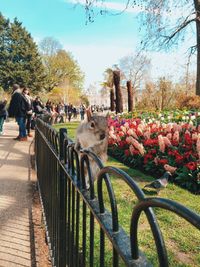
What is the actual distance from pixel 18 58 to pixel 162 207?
6353 cm

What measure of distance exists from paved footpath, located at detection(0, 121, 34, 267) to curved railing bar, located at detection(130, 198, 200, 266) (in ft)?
8.06

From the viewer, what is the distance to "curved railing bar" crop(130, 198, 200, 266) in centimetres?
84

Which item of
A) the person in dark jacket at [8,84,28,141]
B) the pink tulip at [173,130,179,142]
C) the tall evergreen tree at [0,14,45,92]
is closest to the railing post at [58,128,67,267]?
the pink tulip at [173,130,179,142]

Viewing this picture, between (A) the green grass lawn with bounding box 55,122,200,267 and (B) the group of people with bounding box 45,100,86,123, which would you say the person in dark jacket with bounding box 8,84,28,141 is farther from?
(B) the group of people with bounding box 45,100,86,123

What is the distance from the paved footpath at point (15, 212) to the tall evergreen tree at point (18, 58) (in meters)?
51.5

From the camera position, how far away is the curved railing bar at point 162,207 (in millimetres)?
841


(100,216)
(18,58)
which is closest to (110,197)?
(100,216)

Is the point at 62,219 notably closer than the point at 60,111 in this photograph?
Yes

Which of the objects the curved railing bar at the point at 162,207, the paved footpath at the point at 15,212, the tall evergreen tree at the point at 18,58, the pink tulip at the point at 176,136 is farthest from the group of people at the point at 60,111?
the curved railing bar at the point at 162,207

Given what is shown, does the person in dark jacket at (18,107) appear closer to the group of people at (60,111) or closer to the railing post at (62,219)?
the group of people at (60,111)

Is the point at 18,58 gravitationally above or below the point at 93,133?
above

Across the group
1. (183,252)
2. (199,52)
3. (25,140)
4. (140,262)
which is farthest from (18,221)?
(199,52)

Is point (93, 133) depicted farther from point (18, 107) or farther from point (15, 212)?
point (18, 107)

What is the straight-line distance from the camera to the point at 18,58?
204ft
